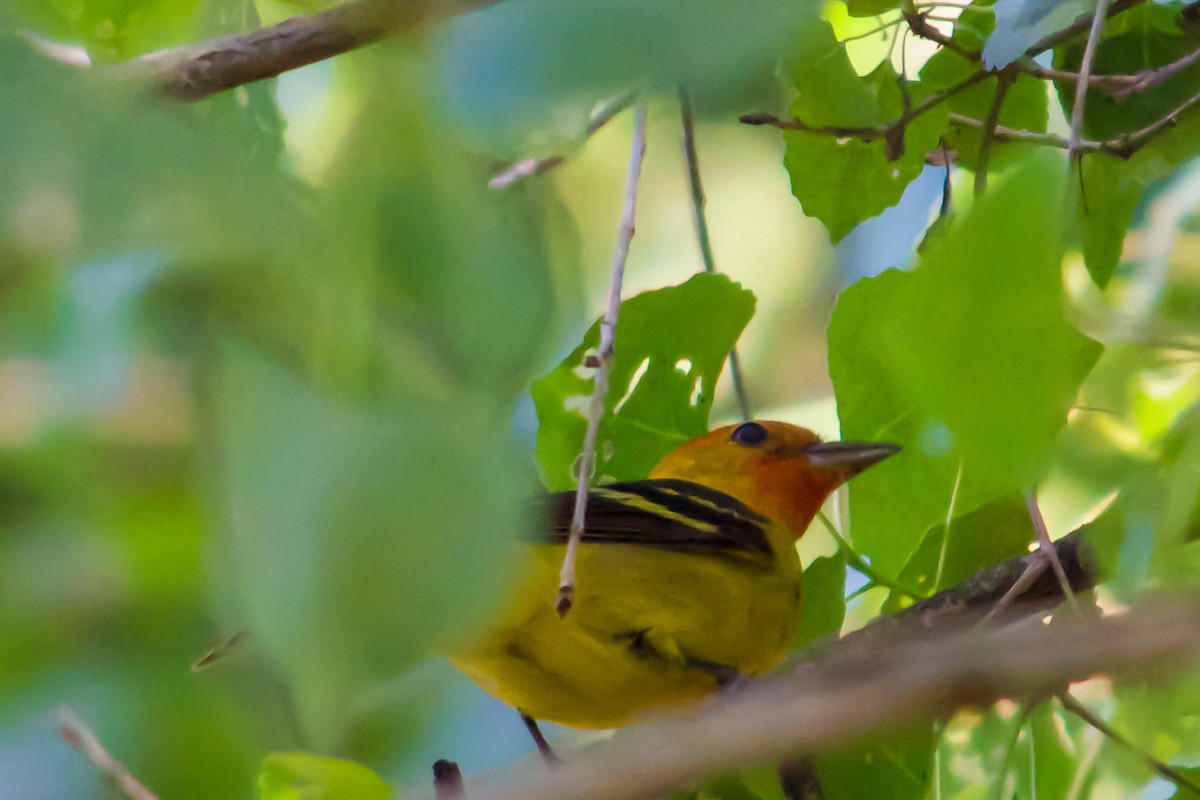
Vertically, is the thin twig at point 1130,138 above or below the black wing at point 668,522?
above

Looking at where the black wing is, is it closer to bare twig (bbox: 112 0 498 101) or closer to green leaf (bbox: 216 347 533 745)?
bare twig (bbox: 112 0 498 101)

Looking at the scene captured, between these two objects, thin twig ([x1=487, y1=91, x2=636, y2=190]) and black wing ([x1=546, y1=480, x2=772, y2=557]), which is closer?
thin twig ([x1=487, y1=91, x2=636, y2=190])

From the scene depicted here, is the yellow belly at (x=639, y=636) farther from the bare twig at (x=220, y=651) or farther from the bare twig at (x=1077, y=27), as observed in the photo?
the bare twig at (x=220, y=651)

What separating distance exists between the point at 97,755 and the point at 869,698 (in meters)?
0.35

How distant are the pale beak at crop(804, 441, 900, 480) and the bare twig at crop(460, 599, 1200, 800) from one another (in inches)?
50.2

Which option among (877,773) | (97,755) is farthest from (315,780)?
(877,773)

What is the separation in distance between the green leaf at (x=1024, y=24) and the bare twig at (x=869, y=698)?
0.96 meters

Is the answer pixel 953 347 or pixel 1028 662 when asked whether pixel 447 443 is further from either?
pixel 1028 662

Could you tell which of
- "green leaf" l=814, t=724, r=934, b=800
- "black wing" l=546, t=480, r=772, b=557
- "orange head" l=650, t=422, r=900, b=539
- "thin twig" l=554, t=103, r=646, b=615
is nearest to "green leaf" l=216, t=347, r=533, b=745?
"thin twig" l=554, t=103, r=646, b=615

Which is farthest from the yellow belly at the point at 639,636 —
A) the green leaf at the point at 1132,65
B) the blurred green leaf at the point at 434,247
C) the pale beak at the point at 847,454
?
the blurred green leaf at the point at 434,247

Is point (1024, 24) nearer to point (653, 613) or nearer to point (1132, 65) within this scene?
point (1132, 65)

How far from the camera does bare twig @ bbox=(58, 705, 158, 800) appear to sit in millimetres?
499

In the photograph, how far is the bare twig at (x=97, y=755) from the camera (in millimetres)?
499

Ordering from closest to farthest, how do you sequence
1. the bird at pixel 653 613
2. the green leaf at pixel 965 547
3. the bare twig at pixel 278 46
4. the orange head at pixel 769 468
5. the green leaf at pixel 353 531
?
1. the green leaf at pixel 353 531
2. the bare twig at pixel 278 46
3. the green leaf at pixel 965 547
4. the bird at pixel 653 613
5. the orange head at pixel 769 468
